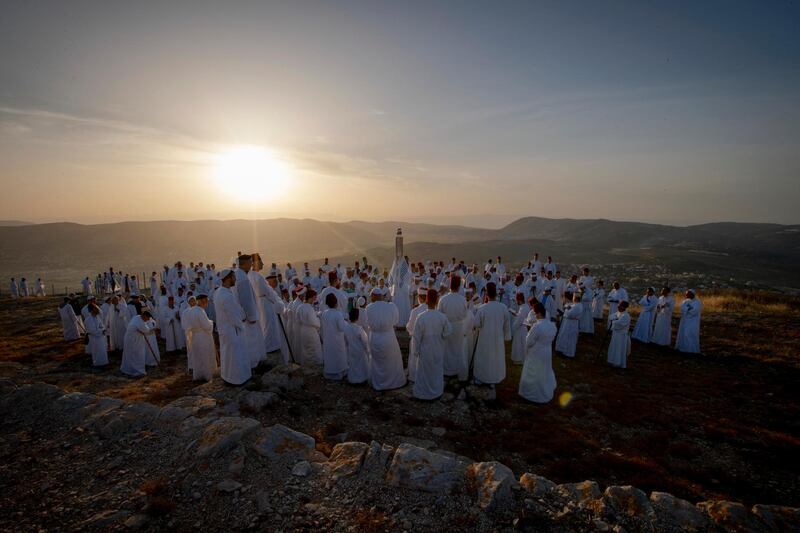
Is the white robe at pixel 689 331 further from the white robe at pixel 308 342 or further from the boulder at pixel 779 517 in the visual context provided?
the white robe at pixel 308 342

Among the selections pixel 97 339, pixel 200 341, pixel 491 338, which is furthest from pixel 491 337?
pixel 97 339

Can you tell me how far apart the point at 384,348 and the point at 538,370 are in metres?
3.38

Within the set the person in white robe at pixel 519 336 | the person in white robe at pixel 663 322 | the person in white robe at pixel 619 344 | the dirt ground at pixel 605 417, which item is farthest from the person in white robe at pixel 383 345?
the person in white robe at pixel 663 322

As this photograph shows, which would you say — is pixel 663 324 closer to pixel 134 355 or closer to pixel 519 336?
pixel 519 336

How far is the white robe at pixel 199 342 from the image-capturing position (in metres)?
8.25

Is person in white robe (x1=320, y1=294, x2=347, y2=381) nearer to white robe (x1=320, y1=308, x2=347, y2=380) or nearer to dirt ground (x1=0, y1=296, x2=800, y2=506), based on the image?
white robe (x1=320, y1=308, x2=347, y2=380)

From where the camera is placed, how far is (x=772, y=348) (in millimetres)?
12297

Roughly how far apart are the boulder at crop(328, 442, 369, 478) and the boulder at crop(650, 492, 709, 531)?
337 centimetres

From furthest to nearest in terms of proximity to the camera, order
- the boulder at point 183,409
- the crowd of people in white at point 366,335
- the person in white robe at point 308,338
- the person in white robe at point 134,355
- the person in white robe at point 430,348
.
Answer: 1. the person in white robe at point 134,355
2. the person in white robe at point 308,338
3. the crowd of people in white at point 366,335
4. the person in white robe at point 430,348
5. the boulder at point 183,409

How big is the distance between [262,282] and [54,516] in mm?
5688

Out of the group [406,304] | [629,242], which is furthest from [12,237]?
[629,242]

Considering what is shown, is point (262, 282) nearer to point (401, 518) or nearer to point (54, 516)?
point (54, 516)

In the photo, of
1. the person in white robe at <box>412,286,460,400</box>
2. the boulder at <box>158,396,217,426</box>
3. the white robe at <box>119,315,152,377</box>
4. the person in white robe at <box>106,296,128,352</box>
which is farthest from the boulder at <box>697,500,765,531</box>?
the person in white robe at <box>106,296,128,352</box>

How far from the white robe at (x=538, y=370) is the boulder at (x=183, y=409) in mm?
6300
